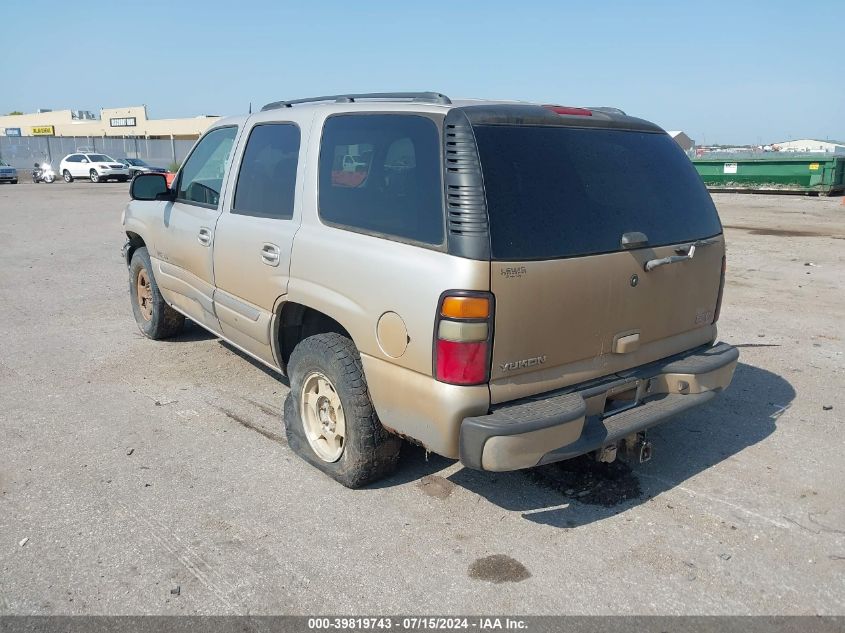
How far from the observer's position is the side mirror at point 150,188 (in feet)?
17.7

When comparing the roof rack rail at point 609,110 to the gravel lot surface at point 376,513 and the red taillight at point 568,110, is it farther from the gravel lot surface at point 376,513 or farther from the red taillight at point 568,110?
the gravel lot surface at point 376,513

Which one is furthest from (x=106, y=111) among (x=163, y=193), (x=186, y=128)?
(x=163, y=193)

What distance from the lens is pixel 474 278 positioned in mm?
2877

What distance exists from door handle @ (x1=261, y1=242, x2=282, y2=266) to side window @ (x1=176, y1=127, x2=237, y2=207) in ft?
3.04

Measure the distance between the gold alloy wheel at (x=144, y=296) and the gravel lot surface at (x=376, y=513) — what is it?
0.70 meters

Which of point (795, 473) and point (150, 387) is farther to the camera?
point (150, 387)

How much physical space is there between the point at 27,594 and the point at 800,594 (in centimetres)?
324

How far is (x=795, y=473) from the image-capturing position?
397 centimetres

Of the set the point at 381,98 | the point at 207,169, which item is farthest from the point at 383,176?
the point at 207,169

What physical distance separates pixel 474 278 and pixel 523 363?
1.55 feet

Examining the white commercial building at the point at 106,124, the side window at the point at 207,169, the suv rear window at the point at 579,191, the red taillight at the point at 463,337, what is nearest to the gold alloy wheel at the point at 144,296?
the side window at the point at 207,169

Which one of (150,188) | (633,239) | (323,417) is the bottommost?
(323,417)

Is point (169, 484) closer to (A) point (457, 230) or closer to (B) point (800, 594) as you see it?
(A) point (457, 230)

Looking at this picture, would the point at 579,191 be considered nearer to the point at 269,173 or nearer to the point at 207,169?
the point at 269,173
